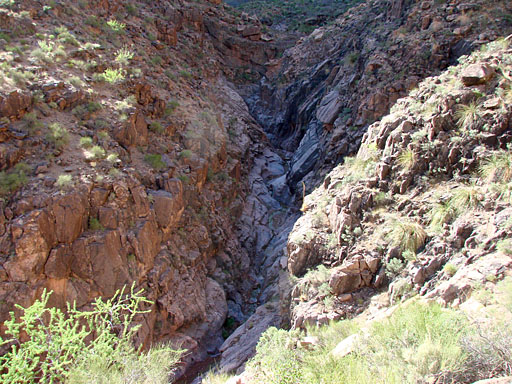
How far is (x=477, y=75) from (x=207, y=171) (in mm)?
9838

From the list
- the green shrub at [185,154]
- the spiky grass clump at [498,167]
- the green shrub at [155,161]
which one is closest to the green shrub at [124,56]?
the green shrub at [185,154]

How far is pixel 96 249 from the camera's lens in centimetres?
1006

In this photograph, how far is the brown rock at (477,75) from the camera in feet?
29.1

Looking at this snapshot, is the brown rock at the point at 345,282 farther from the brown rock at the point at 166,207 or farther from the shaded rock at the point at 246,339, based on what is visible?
the brown rock at the point at 166,207

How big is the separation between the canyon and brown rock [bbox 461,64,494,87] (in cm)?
5

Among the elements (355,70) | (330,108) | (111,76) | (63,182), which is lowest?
(63,182)

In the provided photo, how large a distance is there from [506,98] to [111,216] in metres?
10.3

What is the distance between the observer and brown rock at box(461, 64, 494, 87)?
888cm

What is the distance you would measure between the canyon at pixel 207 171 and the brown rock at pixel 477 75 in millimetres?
45

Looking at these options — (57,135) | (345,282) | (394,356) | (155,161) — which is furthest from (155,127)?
(394,356)

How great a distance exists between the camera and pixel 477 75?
8.98 metres

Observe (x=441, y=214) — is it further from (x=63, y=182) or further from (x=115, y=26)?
(x=115, y=26)

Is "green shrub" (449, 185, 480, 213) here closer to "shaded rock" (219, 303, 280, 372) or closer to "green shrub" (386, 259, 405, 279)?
"green shrub" (386, 259, 405, 279)


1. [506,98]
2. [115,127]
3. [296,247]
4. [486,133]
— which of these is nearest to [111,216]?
[115,127]
